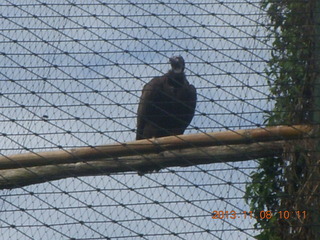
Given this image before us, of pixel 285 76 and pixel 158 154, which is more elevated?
pixel 285 76

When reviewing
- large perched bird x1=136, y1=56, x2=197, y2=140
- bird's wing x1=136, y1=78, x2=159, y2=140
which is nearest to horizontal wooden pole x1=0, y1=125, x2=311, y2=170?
bird's wing x1=136, y1=78, x2=159, y2=140

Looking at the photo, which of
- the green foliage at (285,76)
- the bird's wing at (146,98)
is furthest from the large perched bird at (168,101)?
the green foliage at (285,76)

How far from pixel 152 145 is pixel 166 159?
8cm

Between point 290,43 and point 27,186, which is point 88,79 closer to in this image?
point 27,186

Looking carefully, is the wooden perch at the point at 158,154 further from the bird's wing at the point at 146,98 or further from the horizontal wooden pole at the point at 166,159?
the bird's wing at the point at 146,98

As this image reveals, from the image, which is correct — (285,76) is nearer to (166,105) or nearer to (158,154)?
(158,154)

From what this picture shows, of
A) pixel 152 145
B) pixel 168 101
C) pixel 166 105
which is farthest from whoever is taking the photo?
pixel 168 101

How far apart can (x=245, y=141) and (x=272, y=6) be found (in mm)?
603

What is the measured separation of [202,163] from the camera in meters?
3.40

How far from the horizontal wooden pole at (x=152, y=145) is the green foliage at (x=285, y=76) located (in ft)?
0.29

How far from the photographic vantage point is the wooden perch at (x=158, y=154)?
10.9ft

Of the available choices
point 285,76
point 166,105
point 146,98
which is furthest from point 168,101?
point 285,76

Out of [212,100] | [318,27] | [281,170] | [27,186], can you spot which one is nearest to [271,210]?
[281,170]

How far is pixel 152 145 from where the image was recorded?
337 cm
